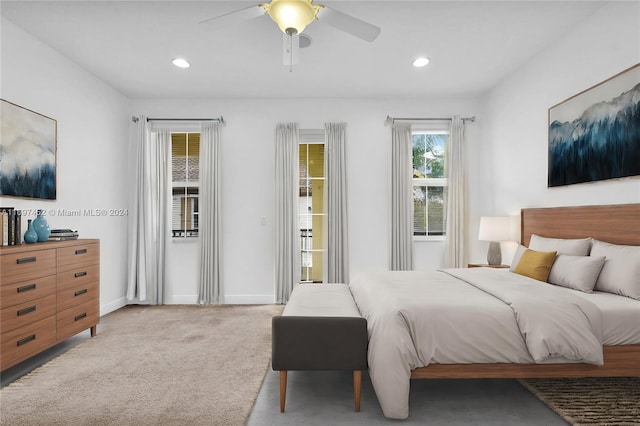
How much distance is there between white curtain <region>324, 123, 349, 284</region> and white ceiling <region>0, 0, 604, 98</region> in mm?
580

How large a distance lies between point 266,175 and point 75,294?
2480mm

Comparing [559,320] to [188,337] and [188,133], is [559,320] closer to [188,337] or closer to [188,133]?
[188,337]

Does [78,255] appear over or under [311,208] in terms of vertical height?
under

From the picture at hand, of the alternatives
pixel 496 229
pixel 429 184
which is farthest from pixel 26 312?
pixel 429 184

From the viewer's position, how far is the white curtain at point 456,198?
476 centimetres

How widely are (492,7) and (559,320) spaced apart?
2.23m

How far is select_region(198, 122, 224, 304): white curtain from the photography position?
4.77 meters

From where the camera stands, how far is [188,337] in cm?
348

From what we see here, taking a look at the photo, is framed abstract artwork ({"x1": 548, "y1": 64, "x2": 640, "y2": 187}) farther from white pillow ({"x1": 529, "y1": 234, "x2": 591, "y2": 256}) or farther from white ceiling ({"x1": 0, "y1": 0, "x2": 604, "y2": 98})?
white ceiling ({"x1": 0, "y1": 0, "x2": 604, "y2": 98})

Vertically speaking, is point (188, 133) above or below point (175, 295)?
above

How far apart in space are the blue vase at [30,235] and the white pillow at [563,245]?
4.19 m

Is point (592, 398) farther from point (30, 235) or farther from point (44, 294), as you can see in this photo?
point (30, 235)

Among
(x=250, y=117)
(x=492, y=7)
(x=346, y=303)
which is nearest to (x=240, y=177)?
(x=250, y=117)

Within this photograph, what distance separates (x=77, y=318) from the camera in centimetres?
327
